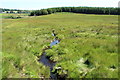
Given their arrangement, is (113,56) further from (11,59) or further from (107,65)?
(11,59)

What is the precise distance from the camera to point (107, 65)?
34.1 ft

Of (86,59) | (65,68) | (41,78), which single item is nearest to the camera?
(41,78)

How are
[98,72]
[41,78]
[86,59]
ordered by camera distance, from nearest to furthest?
[98,72]
[41,78]
[86,59]

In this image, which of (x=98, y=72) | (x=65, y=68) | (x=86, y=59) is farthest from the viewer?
(x=86, y=59)

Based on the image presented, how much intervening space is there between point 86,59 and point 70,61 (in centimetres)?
141

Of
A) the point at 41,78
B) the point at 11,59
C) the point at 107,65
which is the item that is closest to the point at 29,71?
the point at 41,78

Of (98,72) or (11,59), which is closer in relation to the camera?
(98,72)

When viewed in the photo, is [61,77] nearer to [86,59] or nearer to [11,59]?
[86,59]

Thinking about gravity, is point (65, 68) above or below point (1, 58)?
below

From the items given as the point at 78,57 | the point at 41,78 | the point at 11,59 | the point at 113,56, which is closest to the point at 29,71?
the point at 41,78

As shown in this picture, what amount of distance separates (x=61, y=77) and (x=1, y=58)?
16.5ft

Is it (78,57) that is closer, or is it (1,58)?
(1,58)

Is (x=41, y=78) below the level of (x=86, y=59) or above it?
below

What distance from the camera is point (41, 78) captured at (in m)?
10.3
